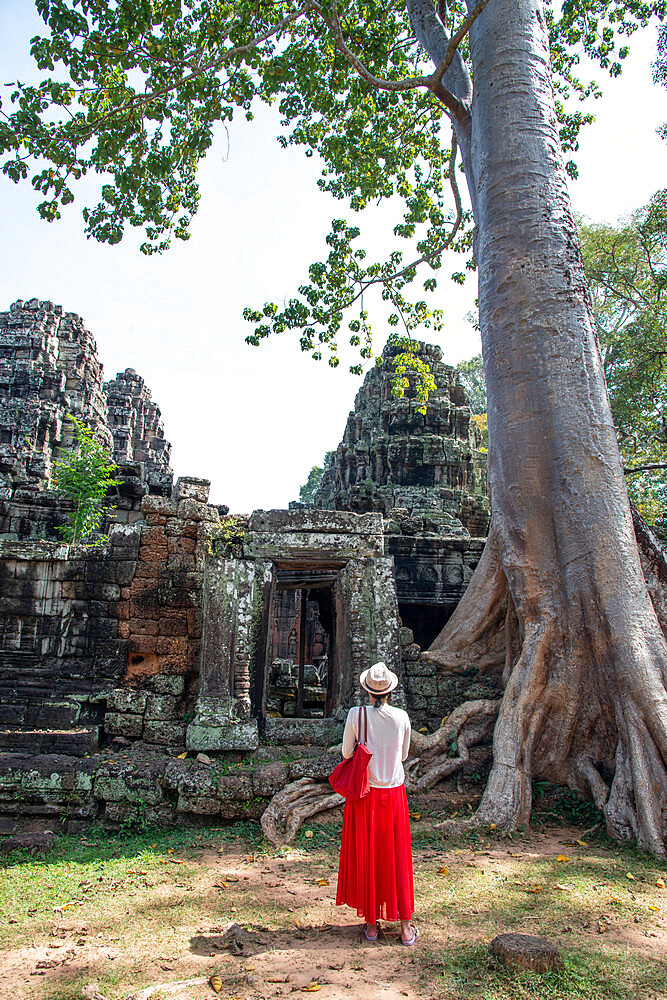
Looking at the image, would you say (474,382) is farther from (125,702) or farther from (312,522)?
(125,702)

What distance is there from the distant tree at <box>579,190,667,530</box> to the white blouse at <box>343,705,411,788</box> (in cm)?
1046

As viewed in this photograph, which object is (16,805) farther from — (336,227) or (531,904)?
(336,227)

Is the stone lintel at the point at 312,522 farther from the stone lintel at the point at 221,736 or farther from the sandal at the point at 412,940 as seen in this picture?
the sandal at the point at 412,940

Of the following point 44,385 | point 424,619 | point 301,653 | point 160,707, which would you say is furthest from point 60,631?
point 44,385

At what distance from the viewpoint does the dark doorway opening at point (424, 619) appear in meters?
9.02

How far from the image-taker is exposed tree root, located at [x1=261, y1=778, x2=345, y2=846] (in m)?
4.14

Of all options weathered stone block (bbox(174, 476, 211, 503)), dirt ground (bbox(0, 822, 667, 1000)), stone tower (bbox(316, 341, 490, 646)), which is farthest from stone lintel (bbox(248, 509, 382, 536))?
stone tower (bbox(316, 341, 490, 646))

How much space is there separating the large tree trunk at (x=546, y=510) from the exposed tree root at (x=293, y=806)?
3.46 feet

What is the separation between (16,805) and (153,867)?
1297 mm

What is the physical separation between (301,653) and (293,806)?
3.15 m

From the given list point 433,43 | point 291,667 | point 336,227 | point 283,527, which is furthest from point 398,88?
point 291,667

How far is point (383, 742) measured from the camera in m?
2.99

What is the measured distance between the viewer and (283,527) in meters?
5.71

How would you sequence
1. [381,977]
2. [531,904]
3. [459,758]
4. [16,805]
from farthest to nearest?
[459,758], [16,805], [531,904], [381,977]
